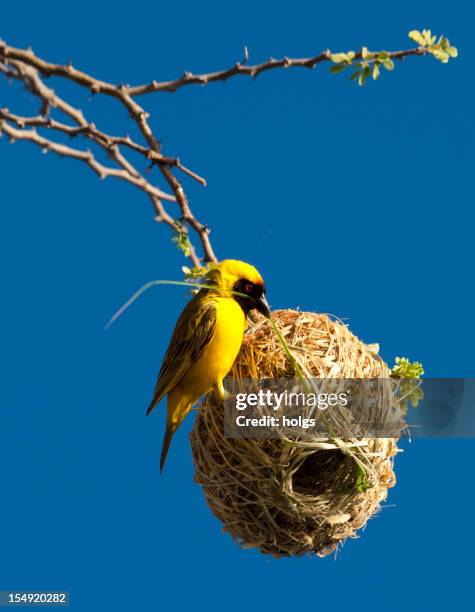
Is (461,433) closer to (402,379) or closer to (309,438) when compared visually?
(402,379)

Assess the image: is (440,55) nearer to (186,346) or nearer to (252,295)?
(252,295)

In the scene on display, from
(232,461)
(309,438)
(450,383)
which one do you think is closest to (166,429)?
(232,461)

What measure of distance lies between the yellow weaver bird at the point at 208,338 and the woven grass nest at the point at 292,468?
2.7 inches

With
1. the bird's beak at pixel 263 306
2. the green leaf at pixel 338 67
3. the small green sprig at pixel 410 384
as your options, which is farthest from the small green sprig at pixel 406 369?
the green leaf at pixel 338 67

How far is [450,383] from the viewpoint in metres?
3.25

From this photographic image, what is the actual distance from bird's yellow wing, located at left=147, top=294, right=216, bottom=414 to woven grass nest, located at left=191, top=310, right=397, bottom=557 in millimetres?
135

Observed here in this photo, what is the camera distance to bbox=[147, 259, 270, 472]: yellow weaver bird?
3.05m

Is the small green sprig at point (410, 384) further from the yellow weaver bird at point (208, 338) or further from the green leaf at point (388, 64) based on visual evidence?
the green leaf at point (388, 64)

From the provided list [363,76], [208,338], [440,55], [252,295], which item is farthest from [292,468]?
[440,55]

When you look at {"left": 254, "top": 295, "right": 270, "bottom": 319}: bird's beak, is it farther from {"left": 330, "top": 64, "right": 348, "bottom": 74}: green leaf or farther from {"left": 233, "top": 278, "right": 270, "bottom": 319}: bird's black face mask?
{"left": 330, "top": 64, "right": 348, "bottom": 74}: green leaf

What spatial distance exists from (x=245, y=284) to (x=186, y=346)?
0.29 meters

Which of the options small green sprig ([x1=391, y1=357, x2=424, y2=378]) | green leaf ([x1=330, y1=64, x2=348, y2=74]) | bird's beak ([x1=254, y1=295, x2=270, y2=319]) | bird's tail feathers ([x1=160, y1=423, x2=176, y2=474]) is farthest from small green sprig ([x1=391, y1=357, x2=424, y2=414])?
green leaf ([x1=330, y1=64, x2=348, y2=74])

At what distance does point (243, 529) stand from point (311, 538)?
233mm

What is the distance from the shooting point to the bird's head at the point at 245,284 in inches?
125
